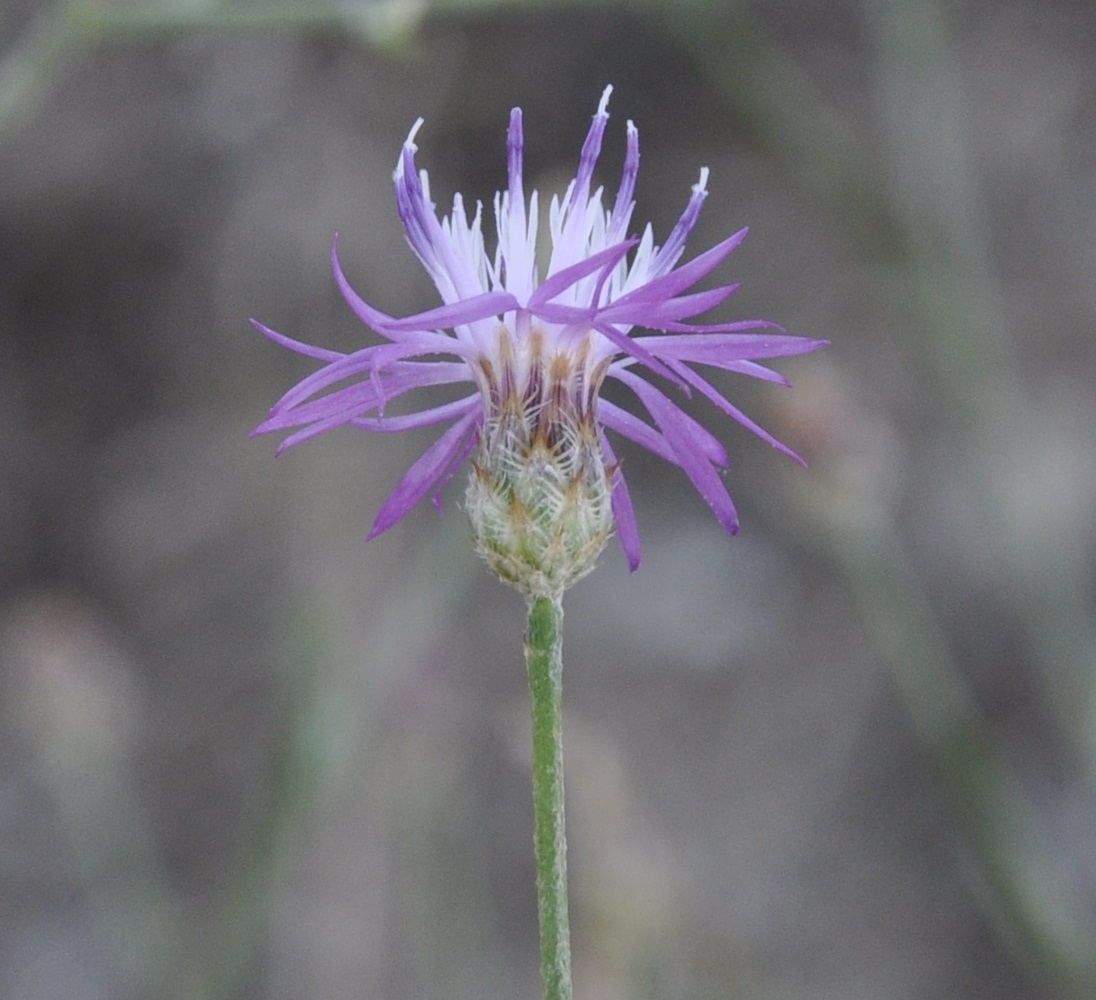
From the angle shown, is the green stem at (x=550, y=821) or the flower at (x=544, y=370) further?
the flower at (x=544, y=370)

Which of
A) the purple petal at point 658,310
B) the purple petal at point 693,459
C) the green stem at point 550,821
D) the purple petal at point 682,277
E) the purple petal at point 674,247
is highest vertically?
the purple petal at point 674,247

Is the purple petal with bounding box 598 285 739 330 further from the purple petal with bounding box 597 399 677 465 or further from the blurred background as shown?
the blurred background

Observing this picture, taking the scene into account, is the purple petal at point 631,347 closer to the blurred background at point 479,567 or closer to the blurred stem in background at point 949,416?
the blurred stem in background at point 949,416

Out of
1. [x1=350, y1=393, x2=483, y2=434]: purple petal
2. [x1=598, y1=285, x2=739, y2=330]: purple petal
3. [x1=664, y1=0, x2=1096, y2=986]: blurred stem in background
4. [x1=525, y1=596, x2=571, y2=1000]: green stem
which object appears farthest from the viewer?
[x1=664, y1=0, x2=1096, y2=986]: blurred stem in background

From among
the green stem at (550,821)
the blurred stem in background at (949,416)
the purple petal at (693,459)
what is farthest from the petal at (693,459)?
the blurred stem in background at (949,416)

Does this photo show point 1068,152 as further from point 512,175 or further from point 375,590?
point 512,175

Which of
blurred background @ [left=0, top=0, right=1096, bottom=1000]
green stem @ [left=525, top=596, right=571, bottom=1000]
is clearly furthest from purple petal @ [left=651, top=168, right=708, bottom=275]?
blurred background @ [left=0, top=0, right=1096, bottom=1000]

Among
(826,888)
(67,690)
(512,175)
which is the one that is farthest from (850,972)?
(512,175)
